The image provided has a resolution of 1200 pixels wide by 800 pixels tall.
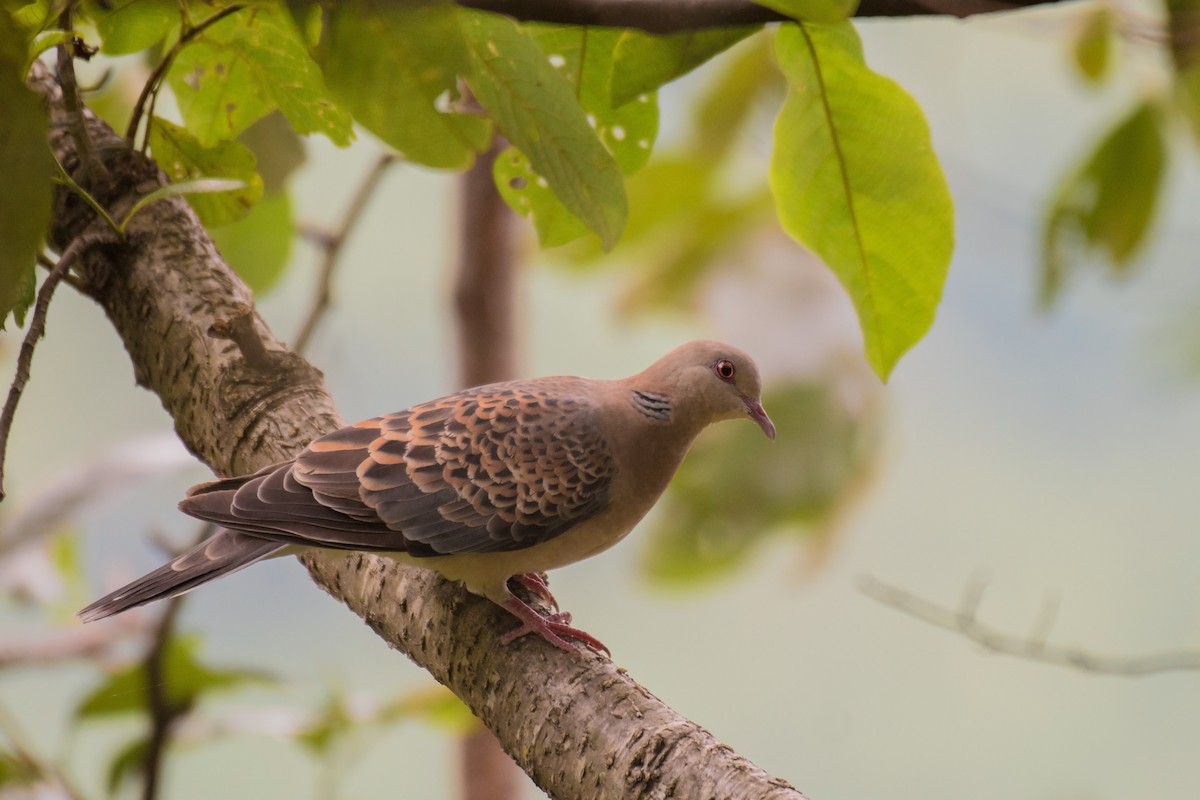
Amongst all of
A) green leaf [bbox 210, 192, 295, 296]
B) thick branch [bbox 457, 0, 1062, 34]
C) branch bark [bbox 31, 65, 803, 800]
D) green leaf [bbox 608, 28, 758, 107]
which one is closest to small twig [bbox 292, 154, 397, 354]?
green leaf [bbox 210, 192, 295, 296]

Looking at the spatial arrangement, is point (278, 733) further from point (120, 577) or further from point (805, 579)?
point (805, 579)


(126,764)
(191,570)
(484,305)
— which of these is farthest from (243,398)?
(484,305)

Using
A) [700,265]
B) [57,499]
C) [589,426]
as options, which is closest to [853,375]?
[700,265]

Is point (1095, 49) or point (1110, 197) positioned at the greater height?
point (1095, 49)

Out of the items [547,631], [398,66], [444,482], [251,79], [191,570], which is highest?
[251,79]

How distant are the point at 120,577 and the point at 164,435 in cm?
39

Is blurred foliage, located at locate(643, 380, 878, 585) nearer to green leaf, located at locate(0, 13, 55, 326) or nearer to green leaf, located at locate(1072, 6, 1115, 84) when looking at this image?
green leaf, located at locate(1072, 6, 1115, 84)

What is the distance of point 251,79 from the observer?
3.79 feet

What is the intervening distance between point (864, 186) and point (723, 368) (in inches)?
18.9

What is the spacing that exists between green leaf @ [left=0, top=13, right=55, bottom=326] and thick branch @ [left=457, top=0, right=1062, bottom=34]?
0.88 feet

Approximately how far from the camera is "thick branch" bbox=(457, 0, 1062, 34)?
0.73 m

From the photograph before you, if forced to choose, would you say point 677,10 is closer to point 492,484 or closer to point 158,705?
point 492,484

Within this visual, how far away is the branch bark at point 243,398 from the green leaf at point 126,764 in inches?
24.7

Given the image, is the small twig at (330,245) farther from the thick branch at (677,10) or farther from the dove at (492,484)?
the thick branch at (677,10)
